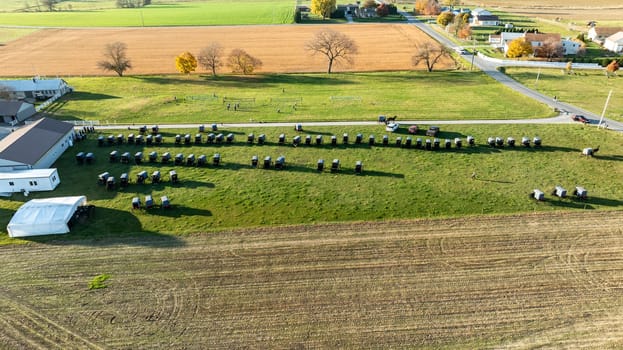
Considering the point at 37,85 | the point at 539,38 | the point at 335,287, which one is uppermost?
the point at 539,38

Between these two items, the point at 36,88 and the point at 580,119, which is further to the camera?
the point at 36,88

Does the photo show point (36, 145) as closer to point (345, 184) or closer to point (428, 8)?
point (345, 184)

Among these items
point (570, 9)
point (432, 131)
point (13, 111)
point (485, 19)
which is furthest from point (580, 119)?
point (570, 9)

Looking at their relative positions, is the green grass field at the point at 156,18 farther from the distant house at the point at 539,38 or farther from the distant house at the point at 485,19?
the distant house at the point at 539,38

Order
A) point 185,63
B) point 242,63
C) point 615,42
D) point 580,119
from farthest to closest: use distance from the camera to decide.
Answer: point 615,42, point 242,63, point 185,63, point 580,119

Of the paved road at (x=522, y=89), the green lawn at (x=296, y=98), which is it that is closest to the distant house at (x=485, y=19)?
the paved road at (x=522, y=89)

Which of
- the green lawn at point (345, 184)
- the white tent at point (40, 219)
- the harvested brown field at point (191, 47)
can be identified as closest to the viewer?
the white tent at point (40, 219)

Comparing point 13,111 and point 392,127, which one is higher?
point 13,111
